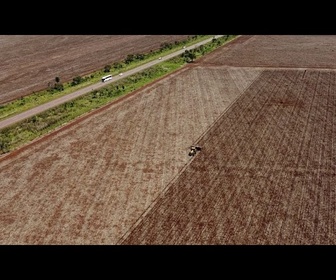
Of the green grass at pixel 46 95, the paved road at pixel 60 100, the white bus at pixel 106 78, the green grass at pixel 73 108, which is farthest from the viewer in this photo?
the white bus at pixel 106 78

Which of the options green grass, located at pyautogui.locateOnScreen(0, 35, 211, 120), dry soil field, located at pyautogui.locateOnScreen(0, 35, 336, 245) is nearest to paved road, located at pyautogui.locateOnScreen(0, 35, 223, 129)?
green grass, located at pyautogui.locateOnScreen(0, 35, 211, 120)

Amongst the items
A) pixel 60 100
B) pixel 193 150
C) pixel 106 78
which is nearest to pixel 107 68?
pixel 106 78

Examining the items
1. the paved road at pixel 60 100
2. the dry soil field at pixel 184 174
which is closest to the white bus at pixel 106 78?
the paved road at pixel 60 100

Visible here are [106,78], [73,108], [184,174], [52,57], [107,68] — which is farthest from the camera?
[52,57]

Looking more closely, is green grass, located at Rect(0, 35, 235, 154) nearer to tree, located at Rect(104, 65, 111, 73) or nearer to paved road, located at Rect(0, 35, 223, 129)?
paved road, located at Rect(0, 35, 223, 129)

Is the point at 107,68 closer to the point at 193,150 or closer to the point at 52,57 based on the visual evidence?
the point at 52,57

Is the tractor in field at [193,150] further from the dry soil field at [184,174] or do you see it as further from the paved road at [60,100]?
the paved road at [60,100]

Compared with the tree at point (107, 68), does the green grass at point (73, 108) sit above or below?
below
